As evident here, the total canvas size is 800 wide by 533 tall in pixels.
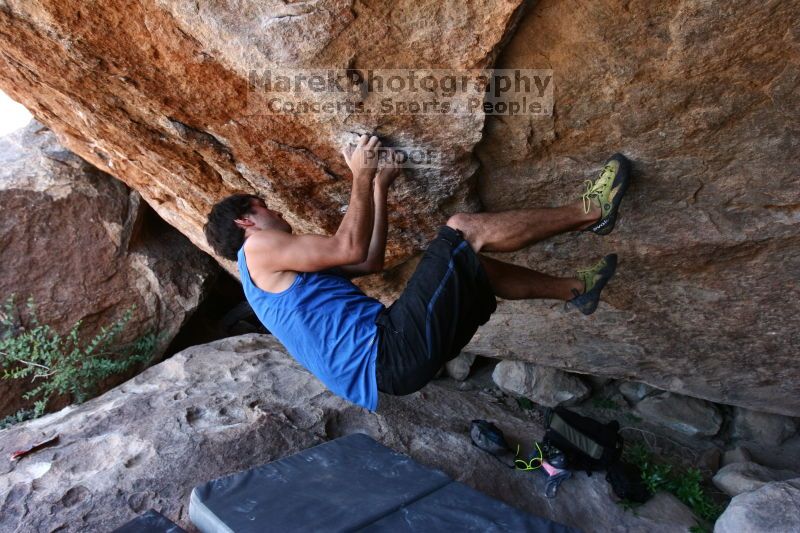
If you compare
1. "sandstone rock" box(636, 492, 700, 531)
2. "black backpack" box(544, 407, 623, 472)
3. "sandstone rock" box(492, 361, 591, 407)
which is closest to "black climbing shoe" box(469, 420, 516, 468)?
"black backpack" box(544, 407, 623, 472)

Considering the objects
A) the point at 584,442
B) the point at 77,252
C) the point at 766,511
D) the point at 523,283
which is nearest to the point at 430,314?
the point at 523,283

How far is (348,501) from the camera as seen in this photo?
2672 mm

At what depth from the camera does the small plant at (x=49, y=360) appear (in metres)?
4.76

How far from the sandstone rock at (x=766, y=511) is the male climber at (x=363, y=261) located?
1.26 m

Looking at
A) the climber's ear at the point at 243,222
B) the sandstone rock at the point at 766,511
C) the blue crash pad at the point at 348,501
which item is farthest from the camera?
the climber's ear at the point at 243,222

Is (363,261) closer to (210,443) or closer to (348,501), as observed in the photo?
(348,501)

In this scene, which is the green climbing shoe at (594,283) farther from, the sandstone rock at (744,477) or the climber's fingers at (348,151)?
the sandstone rock at (744,477)

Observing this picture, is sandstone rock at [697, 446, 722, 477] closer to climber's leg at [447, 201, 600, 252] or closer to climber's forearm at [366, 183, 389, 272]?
climber's leg at [447, 201, 600, 252]

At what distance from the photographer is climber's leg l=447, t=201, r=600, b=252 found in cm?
272

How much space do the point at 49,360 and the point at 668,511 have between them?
15.3 feet

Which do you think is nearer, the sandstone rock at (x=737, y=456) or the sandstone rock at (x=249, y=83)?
the sandstone rock at (x=249, y=83)

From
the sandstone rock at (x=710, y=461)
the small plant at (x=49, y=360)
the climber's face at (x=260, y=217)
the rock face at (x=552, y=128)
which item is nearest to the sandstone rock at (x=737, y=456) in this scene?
the sandstone rock at (x=710, y=461)

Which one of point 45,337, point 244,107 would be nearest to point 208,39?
point 244,107

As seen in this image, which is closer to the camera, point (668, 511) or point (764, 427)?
point (668, 511)
